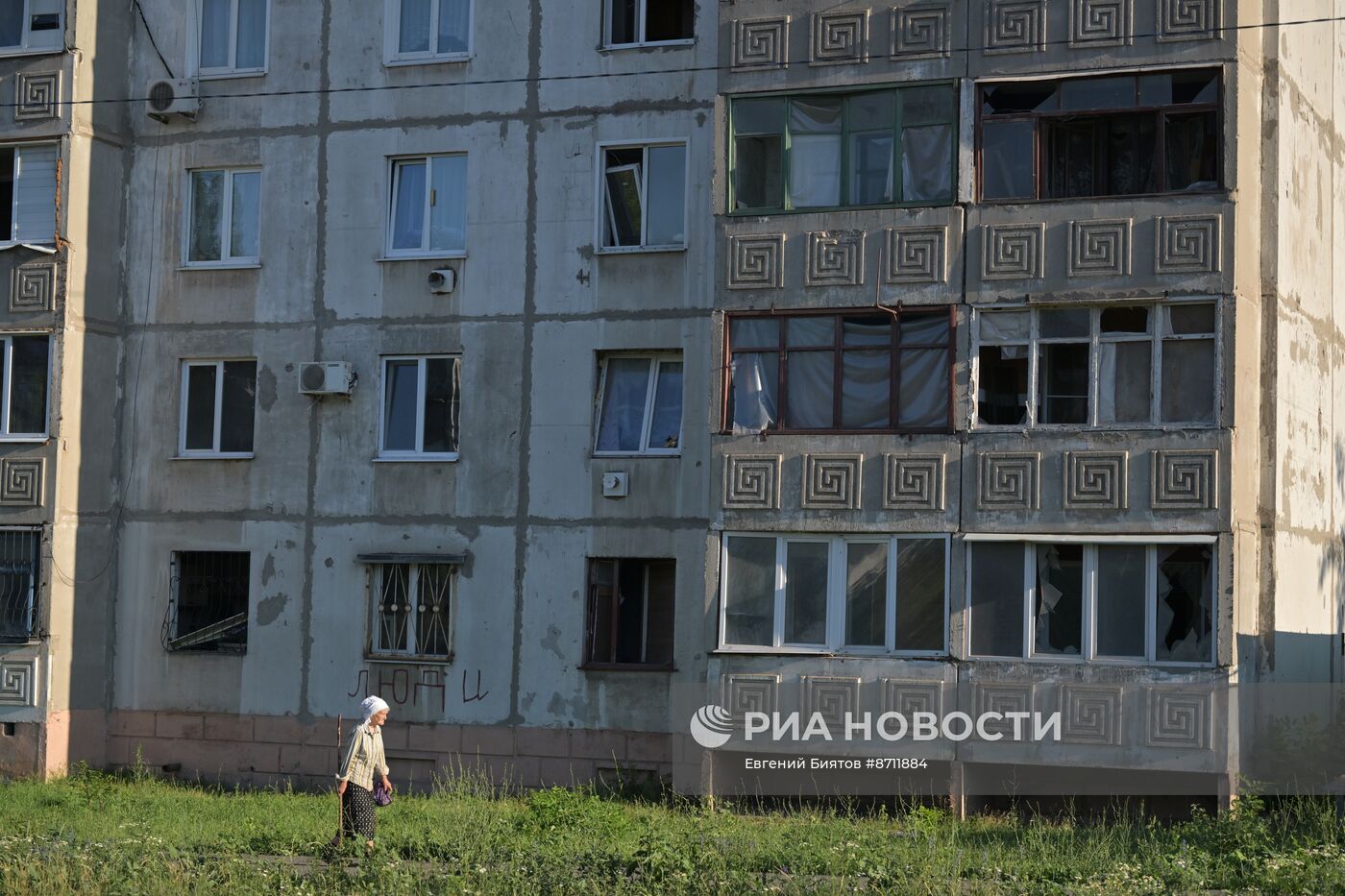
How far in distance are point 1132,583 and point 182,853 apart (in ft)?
34.2

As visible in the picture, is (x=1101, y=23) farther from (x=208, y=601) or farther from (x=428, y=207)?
(x=208, y=601)

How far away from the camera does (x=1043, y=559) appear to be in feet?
67.4

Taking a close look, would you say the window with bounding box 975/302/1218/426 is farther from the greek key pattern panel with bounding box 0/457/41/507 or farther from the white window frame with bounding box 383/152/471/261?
the greek key pattern panel with bounding box 0/457/41/507

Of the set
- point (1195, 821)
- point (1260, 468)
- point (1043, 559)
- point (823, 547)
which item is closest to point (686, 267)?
point (823, 547)

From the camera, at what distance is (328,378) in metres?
24.1

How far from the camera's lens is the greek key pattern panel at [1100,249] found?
20250mm

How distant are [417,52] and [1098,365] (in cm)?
1015

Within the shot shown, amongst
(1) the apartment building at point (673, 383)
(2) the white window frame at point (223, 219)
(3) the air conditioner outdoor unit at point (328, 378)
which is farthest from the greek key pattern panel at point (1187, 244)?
(2) the white window frame at point (223, 219)

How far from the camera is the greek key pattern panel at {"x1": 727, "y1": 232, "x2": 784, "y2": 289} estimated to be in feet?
70.9

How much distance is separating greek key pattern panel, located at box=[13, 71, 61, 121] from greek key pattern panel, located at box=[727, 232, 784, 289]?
9756 millimetres

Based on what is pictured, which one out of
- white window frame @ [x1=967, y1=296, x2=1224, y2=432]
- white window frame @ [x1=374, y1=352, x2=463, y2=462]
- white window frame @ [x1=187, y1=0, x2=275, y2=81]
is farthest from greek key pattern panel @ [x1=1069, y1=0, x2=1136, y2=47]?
white window frame @ [x1=187, y1=0, x2=275, y2=81]

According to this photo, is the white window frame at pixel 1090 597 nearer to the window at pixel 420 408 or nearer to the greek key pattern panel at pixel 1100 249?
the greek key pattern panel at pixel 1100 249

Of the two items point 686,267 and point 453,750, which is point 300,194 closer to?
point 686,267

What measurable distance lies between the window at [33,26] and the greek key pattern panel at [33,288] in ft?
10.0
